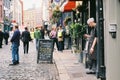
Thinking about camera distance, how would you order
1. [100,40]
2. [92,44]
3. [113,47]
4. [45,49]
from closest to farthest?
[113,47]
[100,40]
[92,44]
[45,49]

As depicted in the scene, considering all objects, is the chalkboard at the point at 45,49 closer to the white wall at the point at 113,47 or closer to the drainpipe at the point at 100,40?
the drainpipe at the point at 100,40

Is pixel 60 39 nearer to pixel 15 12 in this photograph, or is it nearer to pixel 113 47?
pixel 113 47

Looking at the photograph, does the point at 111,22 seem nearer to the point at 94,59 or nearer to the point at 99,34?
the point at 99,34

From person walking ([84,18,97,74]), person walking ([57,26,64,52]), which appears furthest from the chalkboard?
person walking ([57,26,64,52])

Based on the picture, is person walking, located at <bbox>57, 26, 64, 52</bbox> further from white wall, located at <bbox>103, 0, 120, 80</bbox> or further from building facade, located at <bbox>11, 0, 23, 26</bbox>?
building facade, located at <bbox>11, 0, 23, 26</bbox>

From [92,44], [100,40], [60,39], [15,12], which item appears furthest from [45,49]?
[15,12]

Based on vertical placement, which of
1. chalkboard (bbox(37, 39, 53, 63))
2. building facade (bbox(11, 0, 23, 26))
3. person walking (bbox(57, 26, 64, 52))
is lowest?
chalkboard (bbox(37, 39, 53, 63))

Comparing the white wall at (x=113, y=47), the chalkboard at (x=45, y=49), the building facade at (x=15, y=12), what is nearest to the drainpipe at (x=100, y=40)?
the white wall at (x=113, y=47)

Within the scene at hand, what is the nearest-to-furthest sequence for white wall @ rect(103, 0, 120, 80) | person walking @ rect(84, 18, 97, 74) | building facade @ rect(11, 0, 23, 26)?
white wall @ rect(103, 0, 120, 80) < person walking @ rect(84, 18, 97, 74) < building facade @ rect(11, 0, 23, 26)

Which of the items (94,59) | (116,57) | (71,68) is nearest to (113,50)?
(116,57)

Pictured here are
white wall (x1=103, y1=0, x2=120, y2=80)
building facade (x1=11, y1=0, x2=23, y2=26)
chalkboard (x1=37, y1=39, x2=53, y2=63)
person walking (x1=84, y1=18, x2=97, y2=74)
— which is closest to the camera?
white wall (x1=103, y1=0, x2=120, y2=80)

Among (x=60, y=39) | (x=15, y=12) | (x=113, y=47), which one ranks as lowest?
(x=113, y=47)

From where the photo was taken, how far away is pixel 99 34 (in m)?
10.4

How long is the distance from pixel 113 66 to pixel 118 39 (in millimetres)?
616
